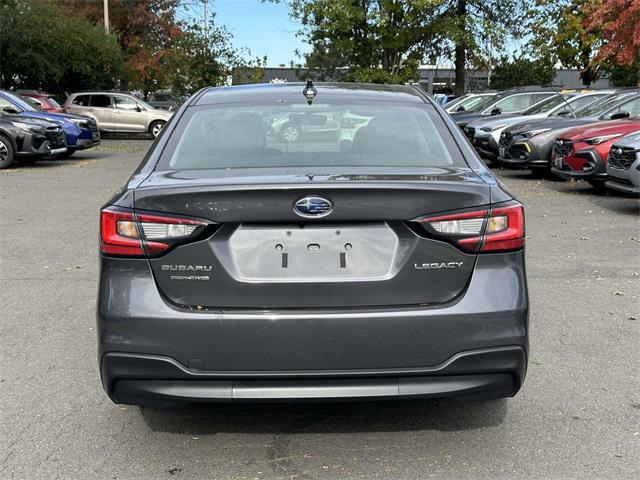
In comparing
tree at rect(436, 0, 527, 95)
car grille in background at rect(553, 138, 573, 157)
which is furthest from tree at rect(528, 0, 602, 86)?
car grille in background at rect(553, 138, 573, 157)

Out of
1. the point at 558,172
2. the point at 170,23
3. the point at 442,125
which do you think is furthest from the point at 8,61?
the point at 442,125

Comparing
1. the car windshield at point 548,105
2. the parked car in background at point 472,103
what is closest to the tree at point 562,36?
the parked car in background at point 472,103

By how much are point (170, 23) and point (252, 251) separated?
145 ft

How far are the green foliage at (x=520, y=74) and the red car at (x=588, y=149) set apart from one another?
1176 inches

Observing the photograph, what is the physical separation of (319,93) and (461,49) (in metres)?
32.0

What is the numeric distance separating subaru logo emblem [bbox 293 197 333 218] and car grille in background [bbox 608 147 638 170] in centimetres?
840

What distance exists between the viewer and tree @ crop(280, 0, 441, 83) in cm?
3122

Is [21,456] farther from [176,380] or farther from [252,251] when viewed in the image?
[252,251]

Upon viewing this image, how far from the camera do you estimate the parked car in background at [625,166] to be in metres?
10.3

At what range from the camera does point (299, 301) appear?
10.3ft

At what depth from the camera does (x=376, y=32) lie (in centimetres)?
3209

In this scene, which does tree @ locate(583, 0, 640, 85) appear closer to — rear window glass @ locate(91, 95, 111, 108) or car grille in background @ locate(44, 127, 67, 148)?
car grille in background @ locate(44, 127, 67, 148)

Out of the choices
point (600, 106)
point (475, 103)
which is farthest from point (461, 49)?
point (600, 106)

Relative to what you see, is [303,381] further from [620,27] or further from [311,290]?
[620,27]
